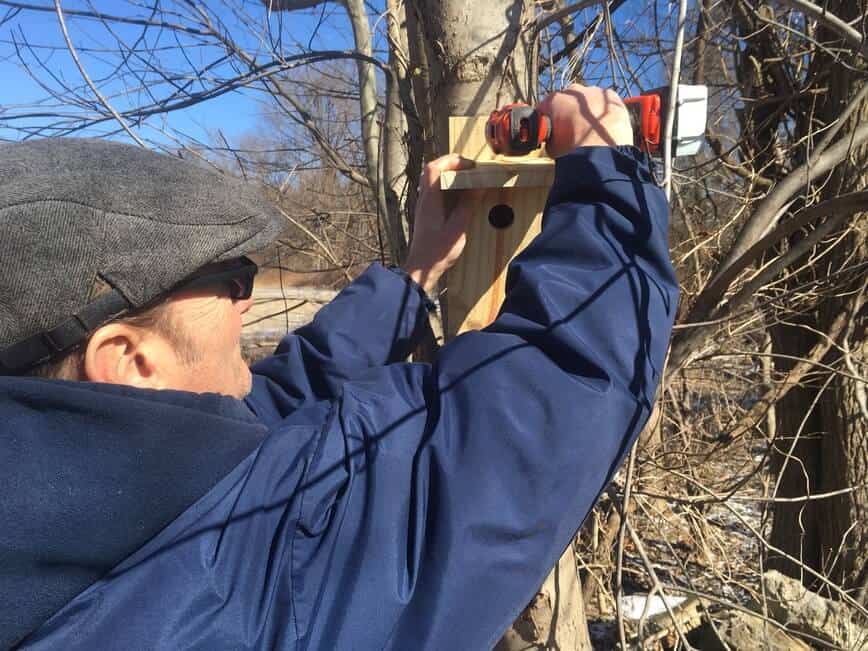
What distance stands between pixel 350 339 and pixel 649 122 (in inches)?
31.0

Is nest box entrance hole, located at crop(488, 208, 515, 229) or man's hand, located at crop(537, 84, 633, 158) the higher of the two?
man's hand, located at crop(537, 84, 633, 158)

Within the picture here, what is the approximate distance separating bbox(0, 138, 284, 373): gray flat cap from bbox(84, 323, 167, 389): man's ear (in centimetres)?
5

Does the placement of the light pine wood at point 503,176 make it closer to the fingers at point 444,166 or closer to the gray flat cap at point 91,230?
the fingers at point 444,166

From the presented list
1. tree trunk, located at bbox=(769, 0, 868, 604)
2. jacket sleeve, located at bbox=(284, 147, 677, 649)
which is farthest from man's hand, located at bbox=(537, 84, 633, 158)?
tree trunk, located at bbox=(769, 0, 868, 604)

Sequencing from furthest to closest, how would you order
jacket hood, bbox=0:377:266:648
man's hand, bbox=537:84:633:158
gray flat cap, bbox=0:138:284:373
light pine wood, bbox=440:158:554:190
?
light pine wood, bbox=440:158:554:190, man's hand, bbox=537:84:633:158, gray flat cap, bbox=0:138:284:373, jacket hood, bbox=0:377:266:648

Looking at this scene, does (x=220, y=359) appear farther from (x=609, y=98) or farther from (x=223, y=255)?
(x=609, y=98)

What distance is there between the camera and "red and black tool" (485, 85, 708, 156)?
1.29 m

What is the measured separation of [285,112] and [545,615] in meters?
2.74

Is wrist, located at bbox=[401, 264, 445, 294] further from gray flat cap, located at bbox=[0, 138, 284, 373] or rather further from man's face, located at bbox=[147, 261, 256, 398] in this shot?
gray flat cap, located at bbox=[0, 138, 284, 373]

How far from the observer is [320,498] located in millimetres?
953

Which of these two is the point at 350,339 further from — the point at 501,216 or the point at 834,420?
the point at 834,420

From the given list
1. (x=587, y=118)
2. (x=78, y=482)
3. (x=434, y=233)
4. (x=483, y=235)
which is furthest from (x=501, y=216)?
(x=78, y=482)

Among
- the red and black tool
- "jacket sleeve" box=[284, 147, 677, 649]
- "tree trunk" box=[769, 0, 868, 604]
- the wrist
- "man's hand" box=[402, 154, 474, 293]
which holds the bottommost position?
"tree trunk" box=[769, 0, 868, 604]

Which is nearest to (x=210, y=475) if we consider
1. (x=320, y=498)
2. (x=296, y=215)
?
(x=320, y=498)
